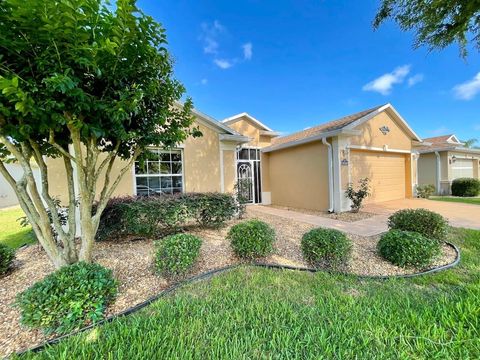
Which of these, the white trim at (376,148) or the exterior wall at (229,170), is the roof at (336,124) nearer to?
the white trim at (376,148)

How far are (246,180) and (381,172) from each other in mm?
7351

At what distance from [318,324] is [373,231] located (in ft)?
16.6

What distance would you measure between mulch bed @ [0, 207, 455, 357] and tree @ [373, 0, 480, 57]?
7.61 m

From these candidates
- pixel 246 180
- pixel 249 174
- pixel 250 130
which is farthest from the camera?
pixel 250 130

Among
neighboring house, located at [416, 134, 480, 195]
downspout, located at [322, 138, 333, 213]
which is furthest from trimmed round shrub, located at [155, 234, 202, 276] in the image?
neighboring house, located at [416, 134, 480, 195]

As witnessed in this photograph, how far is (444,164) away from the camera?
15953 mm

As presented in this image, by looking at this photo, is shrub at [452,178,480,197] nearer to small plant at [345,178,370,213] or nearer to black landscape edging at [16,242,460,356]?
small plant at [345,178,370,213]

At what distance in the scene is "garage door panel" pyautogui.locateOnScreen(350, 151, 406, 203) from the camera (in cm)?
1024

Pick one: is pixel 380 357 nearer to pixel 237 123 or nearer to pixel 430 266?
pixel 430 266

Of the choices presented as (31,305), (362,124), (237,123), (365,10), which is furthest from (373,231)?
(237,123)

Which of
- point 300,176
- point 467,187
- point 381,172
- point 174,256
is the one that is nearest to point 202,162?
point 174,256

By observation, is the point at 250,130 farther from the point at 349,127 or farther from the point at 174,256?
the point at 174,256

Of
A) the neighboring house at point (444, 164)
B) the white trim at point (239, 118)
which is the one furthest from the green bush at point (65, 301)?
the neighboring house at point (444, 164)

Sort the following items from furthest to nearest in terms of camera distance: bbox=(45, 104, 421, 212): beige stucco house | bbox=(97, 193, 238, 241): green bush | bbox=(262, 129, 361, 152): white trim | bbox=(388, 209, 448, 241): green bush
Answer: bbox=(262, 129, 361, 152): white trim
bbox=(45, 104, 421, 212): beige stucco house
bbox=(97, 193, 238, 241): green bush
bbox=(388, 209, 448, 241): green bush
